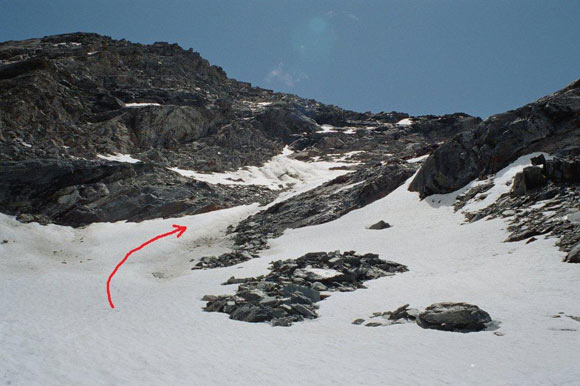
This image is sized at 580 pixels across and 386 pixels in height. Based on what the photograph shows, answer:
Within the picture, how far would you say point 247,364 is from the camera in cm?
807

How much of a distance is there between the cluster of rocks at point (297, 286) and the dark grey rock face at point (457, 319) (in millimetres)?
4118

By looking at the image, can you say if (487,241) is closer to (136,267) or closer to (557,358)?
(557,358)

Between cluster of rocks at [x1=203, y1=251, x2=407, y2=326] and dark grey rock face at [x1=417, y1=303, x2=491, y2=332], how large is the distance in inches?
162

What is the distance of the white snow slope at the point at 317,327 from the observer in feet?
23.7

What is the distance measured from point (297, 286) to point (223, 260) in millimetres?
11735

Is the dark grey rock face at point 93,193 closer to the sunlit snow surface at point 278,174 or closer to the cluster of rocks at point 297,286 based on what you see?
the sunlit snow surface at point 278,174

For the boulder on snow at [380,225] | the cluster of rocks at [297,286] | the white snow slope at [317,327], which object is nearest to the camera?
the white snow slope at [317,327]

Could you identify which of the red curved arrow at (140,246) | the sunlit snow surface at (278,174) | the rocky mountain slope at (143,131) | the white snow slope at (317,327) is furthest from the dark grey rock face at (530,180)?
the sunlit snow surface at (278,174)

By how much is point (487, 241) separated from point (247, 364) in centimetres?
1640

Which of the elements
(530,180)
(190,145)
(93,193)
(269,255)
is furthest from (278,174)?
(530,180)

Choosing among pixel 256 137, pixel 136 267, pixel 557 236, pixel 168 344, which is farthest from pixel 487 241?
pixel 256 137

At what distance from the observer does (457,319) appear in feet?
31.6

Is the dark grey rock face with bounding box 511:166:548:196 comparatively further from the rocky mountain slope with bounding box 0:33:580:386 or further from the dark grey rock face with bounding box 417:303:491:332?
the dark grey rock face with bounding box 417:303:491:332

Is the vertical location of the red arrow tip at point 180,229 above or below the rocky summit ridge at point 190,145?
below
